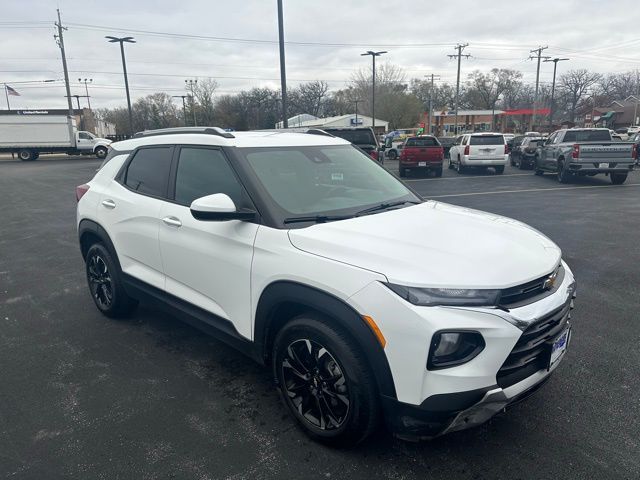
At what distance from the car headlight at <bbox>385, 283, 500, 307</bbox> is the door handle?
191cm

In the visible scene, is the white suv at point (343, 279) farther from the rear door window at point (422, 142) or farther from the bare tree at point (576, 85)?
the bare tree at point (576, 85)

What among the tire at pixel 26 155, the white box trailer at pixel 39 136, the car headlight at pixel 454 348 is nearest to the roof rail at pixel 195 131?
the car headlight at pixel 454 348

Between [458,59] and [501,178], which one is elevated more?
[458,59]

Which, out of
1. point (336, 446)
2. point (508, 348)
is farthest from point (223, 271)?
point (508, 348)

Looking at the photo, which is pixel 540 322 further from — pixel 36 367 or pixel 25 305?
pixel 25 305

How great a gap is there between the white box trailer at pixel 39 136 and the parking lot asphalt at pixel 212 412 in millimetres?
38317

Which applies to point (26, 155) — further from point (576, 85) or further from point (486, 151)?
point (576, 85)

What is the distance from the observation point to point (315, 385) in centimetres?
269

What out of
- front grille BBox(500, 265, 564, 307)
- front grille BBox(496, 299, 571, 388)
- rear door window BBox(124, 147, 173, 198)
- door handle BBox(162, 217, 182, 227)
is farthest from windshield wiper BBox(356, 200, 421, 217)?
rear door window BBox(124, 147, 173, 198)

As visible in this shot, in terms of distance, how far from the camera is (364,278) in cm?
232

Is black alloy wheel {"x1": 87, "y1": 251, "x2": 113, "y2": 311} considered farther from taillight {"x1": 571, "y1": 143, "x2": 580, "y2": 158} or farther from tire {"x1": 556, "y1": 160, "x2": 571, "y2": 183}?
tire {"x1": 556, "y1": 160, "x2": 571, "y2": 183}

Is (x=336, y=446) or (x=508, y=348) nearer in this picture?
(x=508, y=348)

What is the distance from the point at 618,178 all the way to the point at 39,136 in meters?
40.7

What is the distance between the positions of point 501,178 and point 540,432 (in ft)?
57.1
